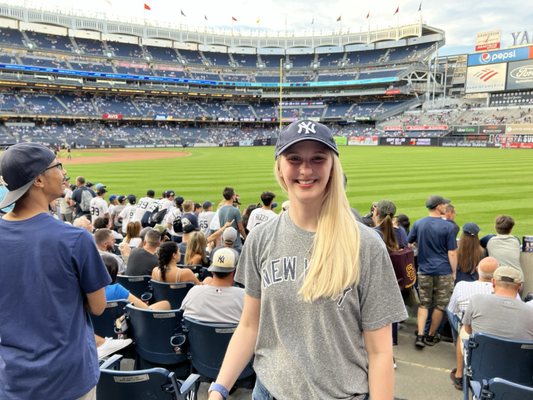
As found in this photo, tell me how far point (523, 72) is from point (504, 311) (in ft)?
234

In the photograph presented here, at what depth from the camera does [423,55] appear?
8419 centimetres

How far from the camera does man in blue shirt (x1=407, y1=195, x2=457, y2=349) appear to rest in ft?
18.9

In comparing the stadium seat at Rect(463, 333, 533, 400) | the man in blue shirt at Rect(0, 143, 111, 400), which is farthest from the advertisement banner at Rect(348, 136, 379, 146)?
the man in blue shirt at Rect(0, 143, 111, 400)

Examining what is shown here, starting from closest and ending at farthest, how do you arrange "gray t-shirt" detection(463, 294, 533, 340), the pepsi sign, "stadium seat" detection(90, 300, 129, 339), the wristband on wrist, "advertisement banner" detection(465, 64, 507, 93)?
the wristband on wrist
"gray t-shirt" detection(463, 294, 533, 340)
"stadium seat" detection(90, 300, 129, 339)
the pepsi sign
"advertisement banner" detection(465, 64, 507, 93)

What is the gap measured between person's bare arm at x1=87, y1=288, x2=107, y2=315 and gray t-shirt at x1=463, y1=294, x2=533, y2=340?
139 inches

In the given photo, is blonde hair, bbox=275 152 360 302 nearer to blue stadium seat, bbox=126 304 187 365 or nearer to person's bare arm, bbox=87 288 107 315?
person's bare arm, bbox=87 288 107 315

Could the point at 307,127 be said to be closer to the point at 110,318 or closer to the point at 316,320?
the point at 316,320

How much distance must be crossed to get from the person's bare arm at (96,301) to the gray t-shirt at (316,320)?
1046mm

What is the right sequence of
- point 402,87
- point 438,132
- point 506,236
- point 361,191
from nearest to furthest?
point 506,236 → point 361,191 → point 438,132 → point 402,87

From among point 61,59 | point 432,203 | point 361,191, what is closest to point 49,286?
point 432,203

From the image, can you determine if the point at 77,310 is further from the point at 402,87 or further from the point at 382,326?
the point at 402,87

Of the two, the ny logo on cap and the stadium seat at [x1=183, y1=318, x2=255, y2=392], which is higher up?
the ny logo on cap

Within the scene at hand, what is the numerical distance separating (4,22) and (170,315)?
283ft

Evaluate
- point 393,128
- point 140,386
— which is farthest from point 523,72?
point 140,386
